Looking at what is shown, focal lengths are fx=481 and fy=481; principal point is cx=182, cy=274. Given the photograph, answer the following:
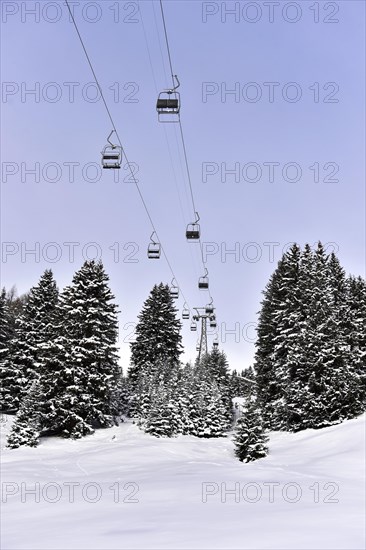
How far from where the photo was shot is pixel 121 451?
2506cm

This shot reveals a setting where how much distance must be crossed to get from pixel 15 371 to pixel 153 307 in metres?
24.0

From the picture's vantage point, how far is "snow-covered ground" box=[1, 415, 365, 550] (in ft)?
25.0

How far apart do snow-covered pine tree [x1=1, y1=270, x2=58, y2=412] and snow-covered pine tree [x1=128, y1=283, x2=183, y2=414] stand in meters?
15.3

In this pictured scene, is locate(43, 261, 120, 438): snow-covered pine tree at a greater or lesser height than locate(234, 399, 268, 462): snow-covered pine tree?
greater

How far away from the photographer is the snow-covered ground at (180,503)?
25.0 ft

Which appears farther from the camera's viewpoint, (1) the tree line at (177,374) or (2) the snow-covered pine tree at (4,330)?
(2) the snow-covered pine tree at (4,330)

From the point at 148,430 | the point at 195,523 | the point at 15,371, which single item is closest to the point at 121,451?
the point at 148,430

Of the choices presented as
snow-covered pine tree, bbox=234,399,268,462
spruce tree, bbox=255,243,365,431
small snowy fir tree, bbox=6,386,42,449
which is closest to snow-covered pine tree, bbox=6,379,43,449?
small snowy fir tree, bbox=6,386,42,449

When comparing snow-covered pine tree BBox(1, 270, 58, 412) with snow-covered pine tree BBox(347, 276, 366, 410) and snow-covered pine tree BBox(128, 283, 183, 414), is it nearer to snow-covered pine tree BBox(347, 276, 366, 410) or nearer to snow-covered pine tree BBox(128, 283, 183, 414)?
snow-covered pine tree BBox(128, 283, 183, 414)

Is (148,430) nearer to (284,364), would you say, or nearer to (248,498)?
(284,364)

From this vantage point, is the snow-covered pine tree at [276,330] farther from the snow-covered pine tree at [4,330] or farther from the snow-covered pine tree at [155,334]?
the snow-covered pine tree at [4,330]

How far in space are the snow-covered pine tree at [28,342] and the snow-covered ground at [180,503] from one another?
19.0 metres

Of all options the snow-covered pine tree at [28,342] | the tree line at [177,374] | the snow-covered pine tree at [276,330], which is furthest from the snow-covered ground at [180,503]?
the snow-covered pine tree at [28,342]

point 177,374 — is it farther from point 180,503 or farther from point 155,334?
point 180,503
